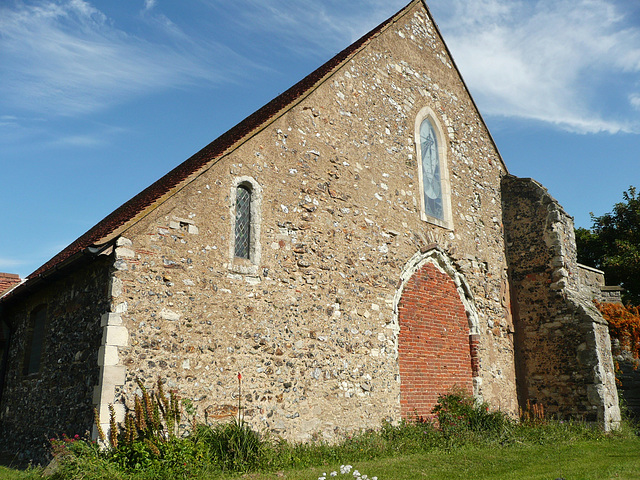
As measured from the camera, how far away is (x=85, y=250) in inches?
289

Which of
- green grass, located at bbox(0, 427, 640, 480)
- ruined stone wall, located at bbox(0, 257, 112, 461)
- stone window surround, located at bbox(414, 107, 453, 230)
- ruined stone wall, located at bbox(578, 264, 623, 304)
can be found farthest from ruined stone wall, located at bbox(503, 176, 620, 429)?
ruined stone wall, located at bbox(0, 257, 112, 461)

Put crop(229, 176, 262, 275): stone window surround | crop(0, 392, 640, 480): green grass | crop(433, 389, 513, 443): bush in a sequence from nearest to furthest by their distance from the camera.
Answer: crop(0, 392, 640, 480): green grass → crop(229, 176, 262, 275): stone window surround → crop(433, 389, 513, 443): bush

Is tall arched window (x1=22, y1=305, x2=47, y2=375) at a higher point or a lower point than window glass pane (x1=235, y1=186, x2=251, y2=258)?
lower

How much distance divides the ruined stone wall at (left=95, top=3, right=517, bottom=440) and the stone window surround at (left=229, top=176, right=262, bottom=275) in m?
0.04

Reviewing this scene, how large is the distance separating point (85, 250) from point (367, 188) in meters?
5.64

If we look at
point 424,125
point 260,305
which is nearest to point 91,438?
point 260,305

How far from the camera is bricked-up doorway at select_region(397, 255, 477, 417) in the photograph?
1057 cm

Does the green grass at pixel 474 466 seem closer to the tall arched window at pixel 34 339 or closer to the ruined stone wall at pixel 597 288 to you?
the tall arched window at pixel 34 339

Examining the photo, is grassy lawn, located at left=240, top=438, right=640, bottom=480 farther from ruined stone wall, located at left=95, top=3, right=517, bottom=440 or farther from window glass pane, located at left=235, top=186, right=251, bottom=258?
window glass pane, located at left=235, top=186, right=251, bottom=258

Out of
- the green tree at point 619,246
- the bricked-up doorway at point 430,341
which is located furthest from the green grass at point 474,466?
the green tree at point 619,246

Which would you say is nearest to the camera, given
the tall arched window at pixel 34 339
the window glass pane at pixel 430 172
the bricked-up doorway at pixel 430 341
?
the tall arched window at pixel 34 339

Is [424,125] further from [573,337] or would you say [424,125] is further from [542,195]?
[573,337]

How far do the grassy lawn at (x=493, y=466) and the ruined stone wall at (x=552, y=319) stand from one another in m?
2.34

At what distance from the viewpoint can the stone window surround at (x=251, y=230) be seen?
8.49 metres
